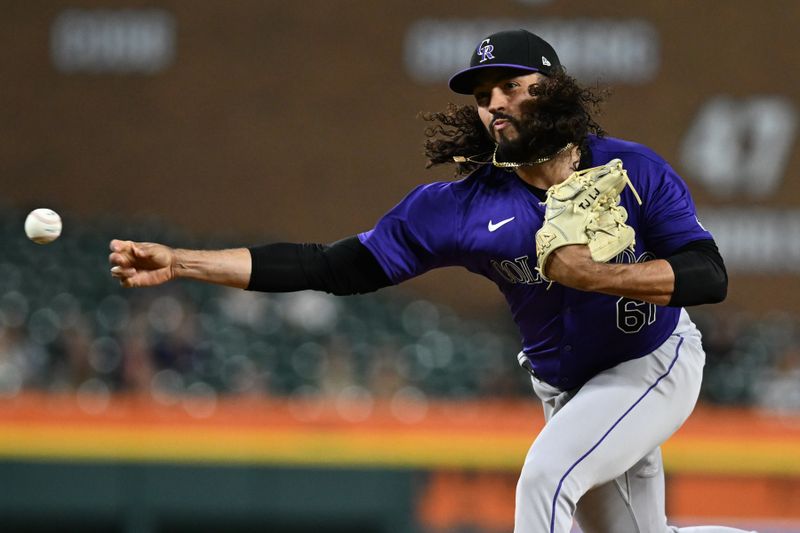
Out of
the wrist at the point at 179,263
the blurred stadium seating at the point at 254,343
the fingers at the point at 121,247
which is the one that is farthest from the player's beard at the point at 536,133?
the blurred stadium seating at the point at 254,343

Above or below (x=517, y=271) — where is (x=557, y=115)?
above

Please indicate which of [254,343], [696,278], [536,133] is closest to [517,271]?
[536,133]

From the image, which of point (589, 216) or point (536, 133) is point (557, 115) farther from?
point (589, 216)

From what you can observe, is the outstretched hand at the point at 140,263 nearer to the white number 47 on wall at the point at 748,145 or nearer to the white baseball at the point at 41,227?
the white baseball at the point at 41,227

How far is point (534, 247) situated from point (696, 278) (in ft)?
1.37

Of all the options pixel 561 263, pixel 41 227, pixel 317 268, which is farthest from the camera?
pixel 317 268

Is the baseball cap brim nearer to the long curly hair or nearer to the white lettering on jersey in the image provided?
the long curly hair

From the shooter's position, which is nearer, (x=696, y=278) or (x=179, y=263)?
(x=696, y=278)

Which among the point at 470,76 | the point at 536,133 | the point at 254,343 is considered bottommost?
the point at 254,343

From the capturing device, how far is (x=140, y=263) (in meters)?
2.93

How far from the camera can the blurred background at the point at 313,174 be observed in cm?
824

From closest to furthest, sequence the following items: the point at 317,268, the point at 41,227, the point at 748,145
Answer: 1. the point at 41,227
2. the point at 317,268
3. the point at 748,145

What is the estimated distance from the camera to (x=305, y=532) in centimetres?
563

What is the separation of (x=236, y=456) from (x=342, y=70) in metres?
5.79
